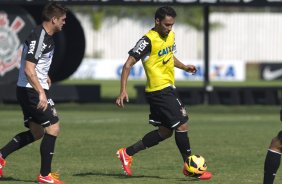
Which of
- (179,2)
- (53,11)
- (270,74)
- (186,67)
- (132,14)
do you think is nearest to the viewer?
(53,11)

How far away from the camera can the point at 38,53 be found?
10.4 meters

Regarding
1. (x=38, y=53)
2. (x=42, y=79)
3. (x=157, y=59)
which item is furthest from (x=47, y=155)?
(x=157, y=59)

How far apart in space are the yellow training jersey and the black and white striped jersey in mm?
1352

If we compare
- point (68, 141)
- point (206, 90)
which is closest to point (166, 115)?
point (68, 141)

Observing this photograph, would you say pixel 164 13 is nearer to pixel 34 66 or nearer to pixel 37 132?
pixel 34 66

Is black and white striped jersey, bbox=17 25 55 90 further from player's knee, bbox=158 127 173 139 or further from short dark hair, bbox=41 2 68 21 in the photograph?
player's knee, bbox=158 127 173 139

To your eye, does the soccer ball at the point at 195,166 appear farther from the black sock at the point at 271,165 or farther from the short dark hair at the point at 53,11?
→ the short dark hair at the point at 53,11

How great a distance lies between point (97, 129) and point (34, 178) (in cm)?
802

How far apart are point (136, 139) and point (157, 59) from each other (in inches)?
209

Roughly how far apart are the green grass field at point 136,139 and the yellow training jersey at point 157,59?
119 cm

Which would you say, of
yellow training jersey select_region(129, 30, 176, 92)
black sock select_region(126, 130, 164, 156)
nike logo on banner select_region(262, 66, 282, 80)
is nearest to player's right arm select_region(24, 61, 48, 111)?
yellow training jersey select_region(129, 30, 176, 92)

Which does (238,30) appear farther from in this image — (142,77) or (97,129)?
(97,129)

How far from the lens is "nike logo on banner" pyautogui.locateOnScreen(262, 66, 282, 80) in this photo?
4772 cm

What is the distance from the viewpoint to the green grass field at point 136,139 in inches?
464
